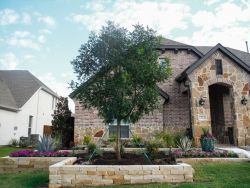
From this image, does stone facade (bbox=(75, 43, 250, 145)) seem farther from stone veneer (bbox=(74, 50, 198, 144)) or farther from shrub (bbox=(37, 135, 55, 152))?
shrub (bbox=(37, 135, 55, 152))

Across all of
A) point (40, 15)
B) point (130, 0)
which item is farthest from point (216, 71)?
point (40, 15)

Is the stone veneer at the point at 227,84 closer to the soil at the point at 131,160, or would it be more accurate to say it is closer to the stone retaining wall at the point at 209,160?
the stone retaining wall at the point at 209,160

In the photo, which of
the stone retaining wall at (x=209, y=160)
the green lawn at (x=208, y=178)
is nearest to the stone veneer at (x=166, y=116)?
the stone retaining wall at (x=209, y=160)

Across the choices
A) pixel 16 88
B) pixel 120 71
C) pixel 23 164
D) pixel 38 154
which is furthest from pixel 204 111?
pixel 16 88

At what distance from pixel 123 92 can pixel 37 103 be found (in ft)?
54.8

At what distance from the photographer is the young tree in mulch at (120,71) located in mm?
7797

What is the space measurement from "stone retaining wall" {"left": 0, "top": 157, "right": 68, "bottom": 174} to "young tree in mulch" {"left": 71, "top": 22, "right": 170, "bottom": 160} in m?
2.64

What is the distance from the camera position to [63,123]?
1312 centimetres

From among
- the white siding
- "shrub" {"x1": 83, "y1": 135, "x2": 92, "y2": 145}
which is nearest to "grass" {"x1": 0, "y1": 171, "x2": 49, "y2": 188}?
"shrub" {"x1": 83, "y1": 135, "x2": 92, "y2": 145}

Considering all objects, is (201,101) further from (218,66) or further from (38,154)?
(38,154)

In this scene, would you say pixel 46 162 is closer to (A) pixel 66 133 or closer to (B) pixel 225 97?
(A) pixel 66 133

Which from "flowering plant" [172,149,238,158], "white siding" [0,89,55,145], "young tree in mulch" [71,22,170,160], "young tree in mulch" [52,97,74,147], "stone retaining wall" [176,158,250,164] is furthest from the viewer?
"white siding" [0,89,55,145]

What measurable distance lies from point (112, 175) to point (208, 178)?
285cm

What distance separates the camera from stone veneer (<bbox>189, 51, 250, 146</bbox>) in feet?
41.9
